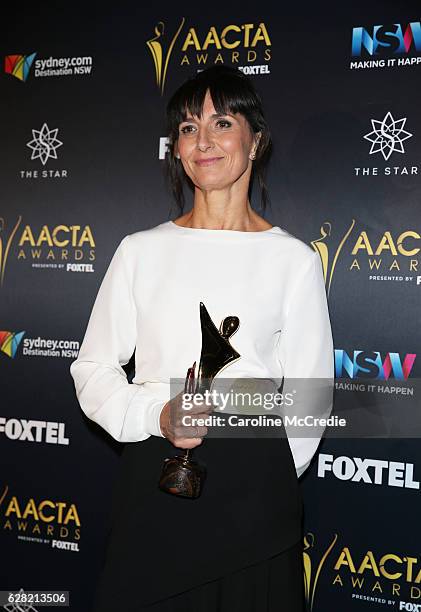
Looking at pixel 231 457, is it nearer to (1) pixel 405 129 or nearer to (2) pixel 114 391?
(2) pixel 114 391

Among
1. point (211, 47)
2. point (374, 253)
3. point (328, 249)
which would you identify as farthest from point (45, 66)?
point (374, 253)

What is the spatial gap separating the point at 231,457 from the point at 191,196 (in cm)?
102

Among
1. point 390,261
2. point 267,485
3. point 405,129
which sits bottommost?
point 267,485

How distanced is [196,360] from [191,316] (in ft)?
0.32

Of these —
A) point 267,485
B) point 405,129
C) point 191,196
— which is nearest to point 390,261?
point 405,129

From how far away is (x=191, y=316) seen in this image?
1.49 m

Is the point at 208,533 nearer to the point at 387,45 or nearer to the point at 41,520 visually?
the point at 41,520

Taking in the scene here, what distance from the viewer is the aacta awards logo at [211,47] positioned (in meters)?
2.16

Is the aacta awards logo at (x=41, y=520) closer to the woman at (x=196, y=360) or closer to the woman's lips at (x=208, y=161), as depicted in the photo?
the woman at (x=196, y=360)

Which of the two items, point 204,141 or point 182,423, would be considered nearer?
point 182,423

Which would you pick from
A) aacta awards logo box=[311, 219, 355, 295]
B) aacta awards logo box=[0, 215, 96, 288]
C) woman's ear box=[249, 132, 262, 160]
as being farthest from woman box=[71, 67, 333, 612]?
aacta awards logo box=[0, 215, 96, 288]

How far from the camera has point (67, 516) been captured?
2385mm

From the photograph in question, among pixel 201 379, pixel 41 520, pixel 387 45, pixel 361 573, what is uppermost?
pixel 387 45

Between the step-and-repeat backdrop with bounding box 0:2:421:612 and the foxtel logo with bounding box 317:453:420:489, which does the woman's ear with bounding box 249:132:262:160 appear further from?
the foxtel logo with bounding box 317:453:420:489
